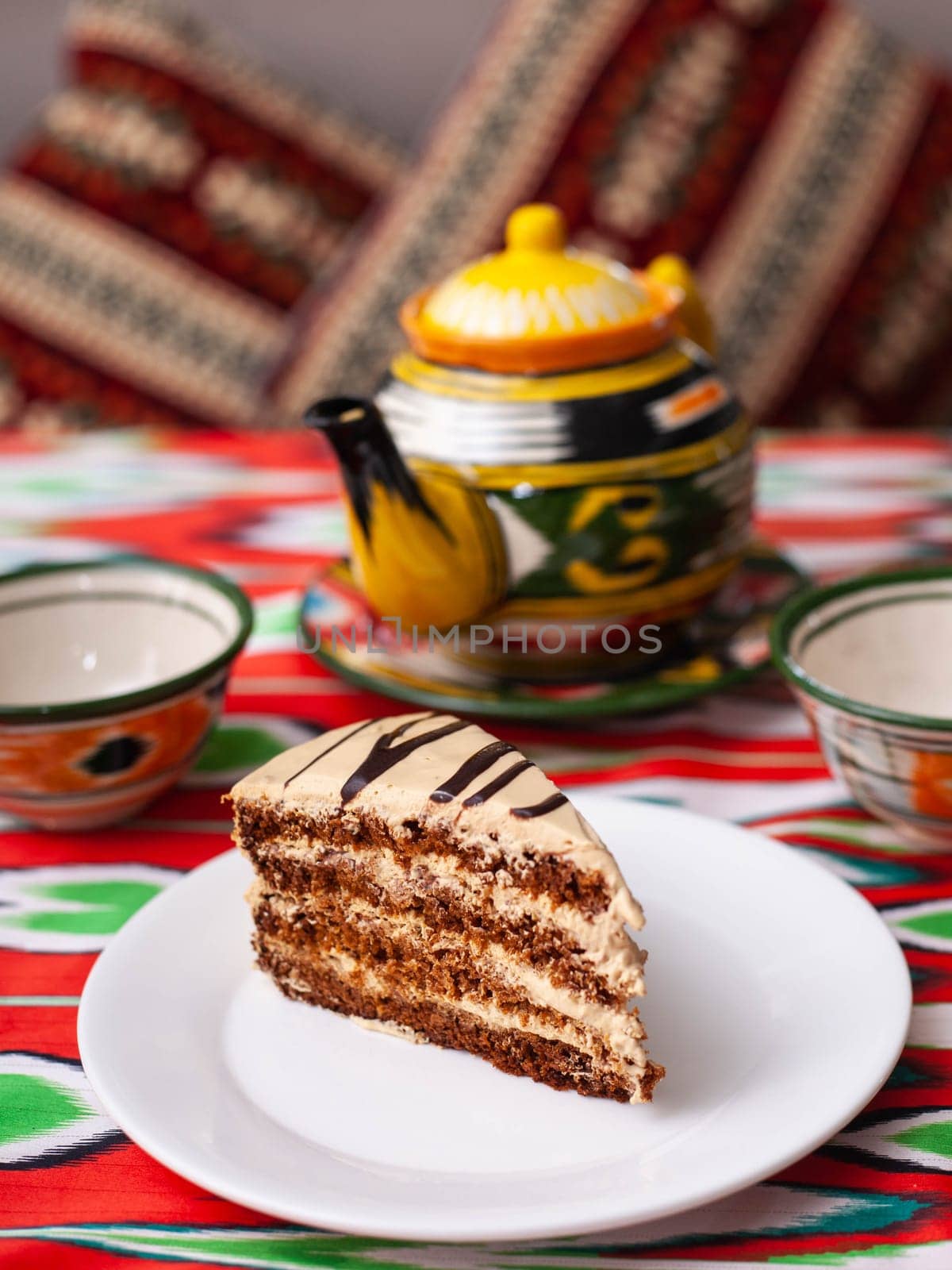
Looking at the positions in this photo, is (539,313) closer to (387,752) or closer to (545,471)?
(545,471)

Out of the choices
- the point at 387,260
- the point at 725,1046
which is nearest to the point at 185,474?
the point at 387,260

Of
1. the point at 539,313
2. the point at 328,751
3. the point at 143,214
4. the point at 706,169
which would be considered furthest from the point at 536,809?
the point at 143,214

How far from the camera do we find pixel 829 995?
613mm

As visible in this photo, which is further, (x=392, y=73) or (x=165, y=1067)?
(x=392, y=73)

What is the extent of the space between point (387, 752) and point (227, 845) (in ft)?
0.58

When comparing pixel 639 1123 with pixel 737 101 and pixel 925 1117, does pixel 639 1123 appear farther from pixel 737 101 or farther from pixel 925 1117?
pixel 737 101

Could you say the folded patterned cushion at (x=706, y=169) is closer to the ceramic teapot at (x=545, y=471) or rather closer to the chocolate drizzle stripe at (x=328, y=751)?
the ceramic teapot at (x=545, y=471)

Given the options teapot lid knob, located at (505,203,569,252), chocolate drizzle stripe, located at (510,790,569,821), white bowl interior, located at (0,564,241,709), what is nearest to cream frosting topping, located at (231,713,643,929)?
chocolate drizzle stripe, located at (510,790,569,821)

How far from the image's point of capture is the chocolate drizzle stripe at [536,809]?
0.61 m

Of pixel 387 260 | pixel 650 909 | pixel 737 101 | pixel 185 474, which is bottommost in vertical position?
pixel 185 474

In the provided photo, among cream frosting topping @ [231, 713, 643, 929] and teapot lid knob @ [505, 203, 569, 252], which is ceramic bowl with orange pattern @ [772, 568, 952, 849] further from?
teapot lid knob @ [505, 203, 569, 252]

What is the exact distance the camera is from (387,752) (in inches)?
26.5

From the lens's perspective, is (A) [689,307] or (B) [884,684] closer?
(B) [884,684]

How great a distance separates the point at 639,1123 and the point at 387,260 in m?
1.33
